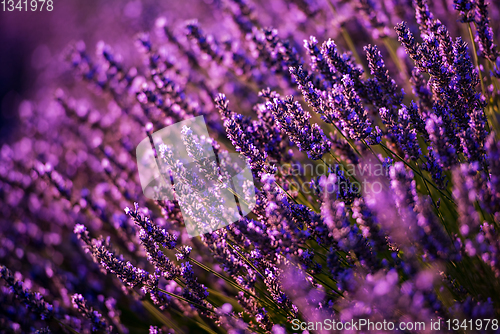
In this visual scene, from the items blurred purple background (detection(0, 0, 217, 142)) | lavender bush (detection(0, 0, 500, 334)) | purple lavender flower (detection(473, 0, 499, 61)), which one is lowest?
lavender bush (detection(0, 0, 500, 334))

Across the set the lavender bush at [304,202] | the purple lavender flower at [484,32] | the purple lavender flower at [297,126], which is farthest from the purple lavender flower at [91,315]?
the purple lavender flower at [484,32]

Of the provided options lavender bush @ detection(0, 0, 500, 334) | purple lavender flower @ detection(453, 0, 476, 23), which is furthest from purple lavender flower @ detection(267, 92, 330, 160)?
purple lavender flower @ detection(453, 0, 476, 23)

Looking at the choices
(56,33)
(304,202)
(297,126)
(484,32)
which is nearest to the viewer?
(297,126)

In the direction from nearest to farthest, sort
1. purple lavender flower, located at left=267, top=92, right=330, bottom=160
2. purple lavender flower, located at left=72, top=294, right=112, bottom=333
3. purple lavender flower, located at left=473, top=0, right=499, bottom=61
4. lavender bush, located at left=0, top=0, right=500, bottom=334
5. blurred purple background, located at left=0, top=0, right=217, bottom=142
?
lavender bush, located at left=0, top=0, right=500, bottom=334 → purple lavender flower, located at left=267, top=92, right=330, bottom=160 → purple lavender flower, located at left=473, top=0, right=499, bottom=61 → purple lavender flower, located at left=72, top=294, right=112, bottom=333 → blurred purple background, located at left=0, top=0, right=217, bottom=142

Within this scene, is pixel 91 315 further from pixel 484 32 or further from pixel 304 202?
pixel 484 32

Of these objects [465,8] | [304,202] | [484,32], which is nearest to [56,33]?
[304,202]

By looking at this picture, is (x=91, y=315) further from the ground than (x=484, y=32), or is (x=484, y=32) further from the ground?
(x=484, y=32)

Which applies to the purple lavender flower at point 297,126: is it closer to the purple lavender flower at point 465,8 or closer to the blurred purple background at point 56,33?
the purple lavender flower at point 465,8

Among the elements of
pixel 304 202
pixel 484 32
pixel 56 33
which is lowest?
pixel 304 202

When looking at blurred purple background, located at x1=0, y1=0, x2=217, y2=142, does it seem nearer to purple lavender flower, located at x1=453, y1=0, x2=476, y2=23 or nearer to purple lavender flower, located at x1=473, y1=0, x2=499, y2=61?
purple lavender flower, located at x1=453, y1=0, x2=476, y2=23

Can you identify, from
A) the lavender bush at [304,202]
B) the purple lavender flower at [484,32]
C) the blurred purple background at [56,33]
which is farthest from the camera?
the blurred purple background at [56,33]
